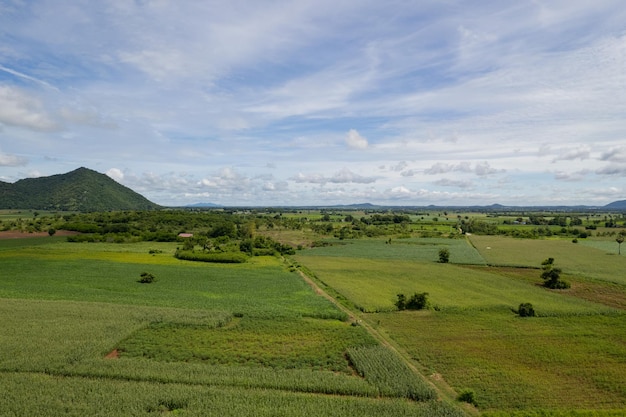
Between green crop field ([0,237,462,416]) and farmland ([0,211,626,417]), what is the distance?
0.46ft

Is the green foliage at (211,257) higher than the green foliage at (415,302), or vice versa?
the green foliage at (211,257)

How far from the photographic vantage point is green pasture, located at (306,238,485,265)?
94938 millimetres

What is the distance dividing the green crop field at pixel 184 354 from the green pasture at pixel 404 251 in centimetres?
4343

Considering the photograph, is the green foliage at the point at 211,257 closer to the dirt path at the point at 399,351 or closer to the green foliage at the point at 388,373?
the dirt path at the point at 399,351

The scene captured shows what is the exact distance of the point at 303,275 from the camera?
74.1m

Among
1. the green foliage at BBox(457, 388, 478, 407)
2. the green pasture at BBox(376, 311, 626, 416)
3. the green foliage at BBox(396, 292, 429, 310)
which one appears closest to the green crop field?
the green foliage at BBox(457, 388, 478, 407)

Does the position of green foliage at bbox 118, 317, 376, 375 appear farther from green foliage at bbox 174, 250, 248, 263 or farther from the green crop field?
green foliage at bbox 174, 250, 248, 263

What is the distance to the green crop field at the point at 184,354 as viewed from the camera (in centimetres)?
2383

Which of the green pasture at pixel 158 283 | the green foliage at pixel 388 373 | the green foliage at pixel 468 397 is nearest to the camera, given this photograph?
the green foliage at pixel 468 397

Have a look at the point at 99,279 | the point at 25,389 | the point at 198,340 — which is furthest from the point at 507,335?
the point at 99,279

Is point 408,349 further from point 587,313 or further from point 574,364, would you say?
point 587,313

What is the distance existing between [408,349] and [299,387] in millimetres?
12670

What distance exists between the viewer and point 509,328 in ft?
134

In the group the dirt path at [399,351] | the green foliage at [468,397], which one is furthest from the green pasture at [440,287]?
the green foliage at [468,397]
